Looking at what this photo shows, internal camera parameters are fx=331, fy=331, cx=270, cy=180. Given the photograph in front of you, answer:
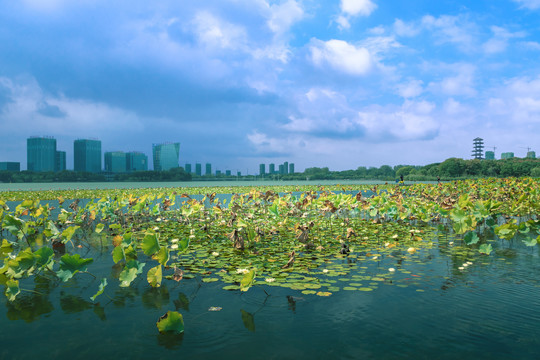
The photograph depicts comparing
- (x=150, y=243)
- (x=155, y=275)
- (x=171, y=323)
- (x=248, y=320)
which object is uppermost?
(x=150, y=243)

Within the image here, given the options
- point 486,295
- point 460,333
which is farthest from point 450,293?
point 460,333

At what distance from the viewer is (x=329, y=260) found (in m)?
4.95

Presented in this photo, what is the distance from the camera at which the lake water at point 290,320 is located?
97.0 inches

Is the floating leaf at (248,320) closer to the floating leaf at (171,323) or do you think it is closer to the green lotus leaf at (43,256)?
the floating leaf at (171,323)

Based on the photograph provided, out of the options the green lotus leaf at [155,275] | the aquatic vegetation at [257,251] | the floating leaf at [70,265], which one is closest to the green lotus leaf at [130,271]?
the aquatic vegetation at [257,251]

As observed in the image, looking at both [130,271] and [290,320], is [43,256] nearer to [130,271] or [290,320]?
[130,271]

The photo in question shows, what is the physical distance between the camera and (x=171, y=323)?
2.61m

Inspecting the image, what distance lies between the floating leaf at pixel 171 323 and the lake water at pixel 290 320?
0.21ft

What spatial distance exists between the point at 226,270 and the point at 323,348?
219cm

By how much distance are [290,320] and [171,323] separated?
3.33ft

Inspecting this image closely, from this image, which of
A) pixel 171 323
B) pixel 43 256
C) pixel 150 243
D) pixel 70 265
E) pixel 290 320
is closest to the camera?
pixel 171 323

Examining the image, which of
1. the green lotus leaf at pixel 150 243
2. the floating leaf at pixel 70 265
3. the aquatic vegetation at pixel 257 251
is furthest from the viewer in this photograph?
the green lotus leaf at pixel 150 243

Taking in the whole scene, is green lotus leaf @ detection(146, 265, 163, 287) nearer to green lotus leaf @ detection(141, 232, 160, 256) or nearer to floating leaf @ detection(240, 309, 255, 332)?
green lotus leaf @ detection(141, 232, 160, 256)

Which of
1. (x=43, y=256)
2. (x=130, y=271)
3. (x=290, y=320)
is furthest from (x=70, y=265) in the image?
(x=290, y=320)
